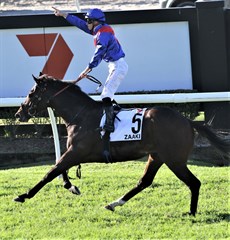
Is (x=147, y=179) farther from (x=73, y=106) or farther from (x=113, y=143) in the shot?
(x=73, y=106)

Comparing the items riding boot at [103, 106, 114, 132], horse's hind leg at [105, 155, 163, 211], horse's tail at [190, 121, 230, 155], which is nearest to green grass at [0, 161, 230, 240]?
horse's hind leg at [105, 155, 163, 211]

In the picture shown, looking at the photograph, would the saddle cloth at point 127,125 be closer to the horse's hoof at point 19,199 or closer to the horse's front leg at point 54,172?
the horse's front leg at point 54,172

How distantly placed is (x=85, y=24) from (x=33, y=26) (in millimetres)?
3168

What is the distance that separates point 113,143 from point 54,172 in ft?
2.28

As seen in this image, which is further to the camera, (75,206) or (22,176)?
(22,176)

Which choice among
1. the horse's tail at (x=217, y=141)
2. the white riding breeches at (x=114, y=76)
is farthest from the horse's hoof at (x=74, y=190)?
the horse's tail at (x=217, y=141)

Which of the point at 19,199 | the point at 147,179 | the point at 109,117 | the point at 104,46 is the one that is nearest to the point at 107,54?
the point at 104,46

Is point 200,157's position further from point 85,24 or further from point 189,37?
point 85,24

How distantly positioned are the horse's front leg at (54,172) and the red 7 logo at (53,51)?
414 cm

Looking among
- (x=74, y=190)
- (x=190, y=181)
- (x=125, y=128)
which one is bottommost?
(x=74, y=190)

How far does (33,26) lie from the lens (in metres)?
11.5

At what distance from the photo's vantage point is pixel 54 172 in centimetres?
742

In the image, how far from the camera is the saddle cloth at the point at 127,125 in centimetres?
738

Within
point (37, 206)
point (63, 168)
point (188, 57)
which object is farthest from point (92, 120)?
point (188, 57)
